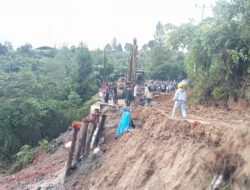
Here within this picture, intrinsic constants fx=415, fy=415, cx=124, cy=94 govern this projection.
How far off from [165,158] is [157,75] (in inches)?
1484

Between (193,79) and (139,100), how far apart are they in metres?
3.54

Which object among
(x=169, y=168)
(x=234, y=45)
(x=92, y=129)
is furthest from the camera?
(x=234, y=45)

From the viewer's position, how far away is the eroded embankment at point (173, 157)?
8.43m

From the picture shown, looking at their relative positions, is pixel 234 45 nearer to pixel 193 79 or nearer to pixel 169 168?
pixel 193 79

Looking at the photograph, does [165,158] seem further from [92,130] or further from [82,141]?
[92,130]

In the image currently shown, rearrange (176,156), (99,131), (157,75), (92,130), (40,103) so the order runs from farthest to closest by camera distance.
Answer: (157,75) → (40,103) → (92,130) → (99,131) → (176,156)

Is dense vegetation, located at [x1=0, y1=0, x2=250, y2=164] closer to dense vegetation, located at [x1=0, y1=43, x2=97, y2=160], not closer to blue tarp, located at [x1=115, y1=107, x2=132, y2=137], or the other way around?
dense vegetation, located at [x1=0, y1=43, x2=97, y2=160]

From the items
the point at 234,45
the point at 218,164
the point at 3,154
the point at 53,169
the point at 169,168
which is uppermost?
the point at 234,45

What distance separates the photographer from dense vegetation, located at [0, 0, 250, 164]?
62.0 feet

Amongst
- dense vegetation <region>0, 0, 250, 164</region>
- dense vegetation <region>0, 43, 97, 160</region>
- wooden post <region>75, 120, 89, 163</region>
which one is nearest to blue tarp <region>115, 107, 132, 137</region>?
wooden post <region>75, 120, 89, 163</region>

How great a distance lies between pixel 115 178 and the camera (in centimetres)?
1337

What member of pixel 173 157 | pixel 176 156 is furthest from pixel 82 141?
pixel 176 156

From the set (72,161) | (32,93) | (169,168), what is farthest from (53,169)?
(32,93)

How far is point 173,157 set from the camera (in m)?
11.4
